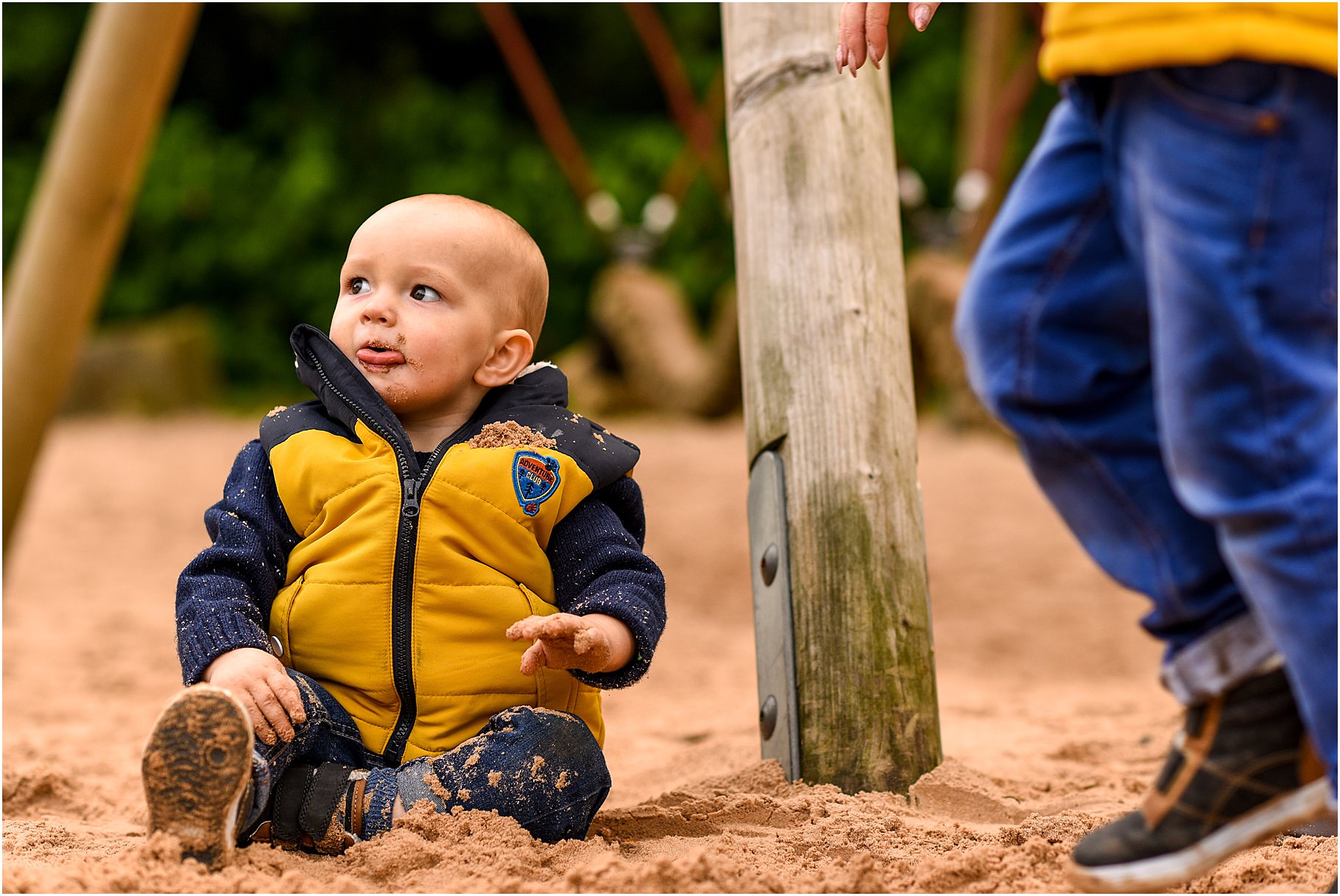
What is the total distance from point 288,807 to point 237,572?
9.8 inches

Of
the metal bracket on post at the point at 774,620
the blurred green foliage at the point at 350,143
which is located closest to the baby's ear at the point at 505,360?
the metal bracket on post at the point at 774,620

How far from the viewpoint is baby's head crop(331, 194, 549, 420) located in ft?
4.94

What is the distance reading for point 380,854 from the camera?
1.30m

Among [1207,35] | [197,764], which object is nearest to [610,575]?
[197,764]

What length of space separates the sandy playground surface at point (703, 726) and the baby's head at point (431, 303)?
0.48 metres

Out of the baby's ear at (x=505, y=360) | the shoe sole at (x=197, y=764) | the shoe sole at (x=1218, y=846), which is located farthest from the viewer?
the baby's ear at (x=505, y=360)

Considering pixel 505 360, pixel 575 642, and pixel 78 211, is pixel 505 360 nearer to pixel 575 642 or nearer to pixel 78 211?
pixel 575 642

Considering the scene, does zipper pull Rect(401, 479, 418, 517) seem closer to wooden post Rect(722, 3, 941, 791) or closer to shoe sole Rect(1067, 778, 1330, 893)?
wooden post Rect(722, 3, 941, 791)

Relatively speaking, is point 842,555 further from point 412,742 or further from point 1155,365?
point 1155,365

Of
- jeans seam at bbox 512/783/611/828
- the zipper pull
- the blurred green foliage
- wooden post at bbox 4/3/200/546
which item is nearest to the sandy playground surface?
jeans seam at bbox 512/783/611/828

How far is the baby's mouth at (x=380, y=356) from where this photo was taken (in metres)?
1.50

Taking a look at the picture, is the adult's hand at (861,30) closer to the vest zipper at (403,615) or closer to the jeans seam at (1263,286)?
the jeans seam at (1263,286)

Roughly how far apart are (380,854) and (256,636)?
0.26 meters

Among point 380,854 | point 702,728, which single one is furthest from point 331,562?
point 702,728
